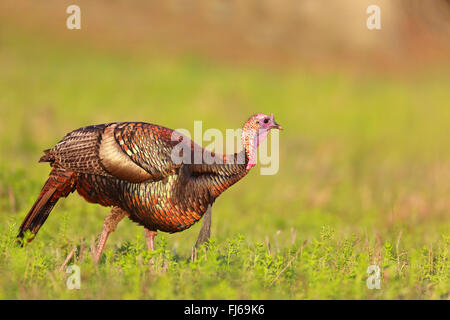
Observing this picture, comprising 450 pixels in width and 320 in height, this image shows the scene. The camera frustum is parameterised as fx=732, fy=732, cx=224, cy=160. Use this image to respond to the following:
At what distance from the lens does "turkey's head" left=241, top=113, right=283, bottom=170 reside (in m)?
5.91

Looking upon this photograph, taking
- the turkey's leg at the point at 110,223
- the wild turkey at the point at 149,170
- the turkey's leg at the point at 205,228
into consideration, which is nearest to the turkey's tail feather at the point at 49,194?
the wild turkey at the point at 149,170

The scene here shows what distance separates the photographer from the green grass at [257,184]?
5559mm

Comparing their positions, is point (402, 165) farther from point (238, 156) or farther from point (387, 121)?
point (238, 156)

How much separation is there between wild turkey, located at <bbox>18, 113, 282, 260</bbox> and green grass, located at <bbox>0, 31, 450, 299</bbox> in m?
0.28

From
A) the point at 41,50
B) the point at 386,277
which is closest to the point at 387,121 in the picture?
the point at 41,50

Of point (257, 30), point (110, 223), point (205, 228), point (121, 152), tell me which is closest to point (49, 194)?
point (110, 223)

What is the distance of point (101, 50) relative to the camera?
65.0 ft

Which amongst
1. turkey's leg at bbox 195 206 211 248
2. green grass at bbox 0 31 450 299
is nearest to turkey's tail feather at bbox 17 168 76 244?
green grass at bbox 0 31 450 299

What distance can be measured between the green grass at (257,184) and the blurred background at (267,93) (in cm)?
5

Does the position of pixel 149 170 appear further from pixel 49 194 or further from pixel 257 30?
pixel 257 30

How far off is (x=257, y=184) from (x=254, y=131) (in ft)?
21.3

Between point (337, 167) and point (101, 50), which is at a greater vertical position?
point (101, 50)

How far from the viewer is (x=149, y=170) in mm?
5879
